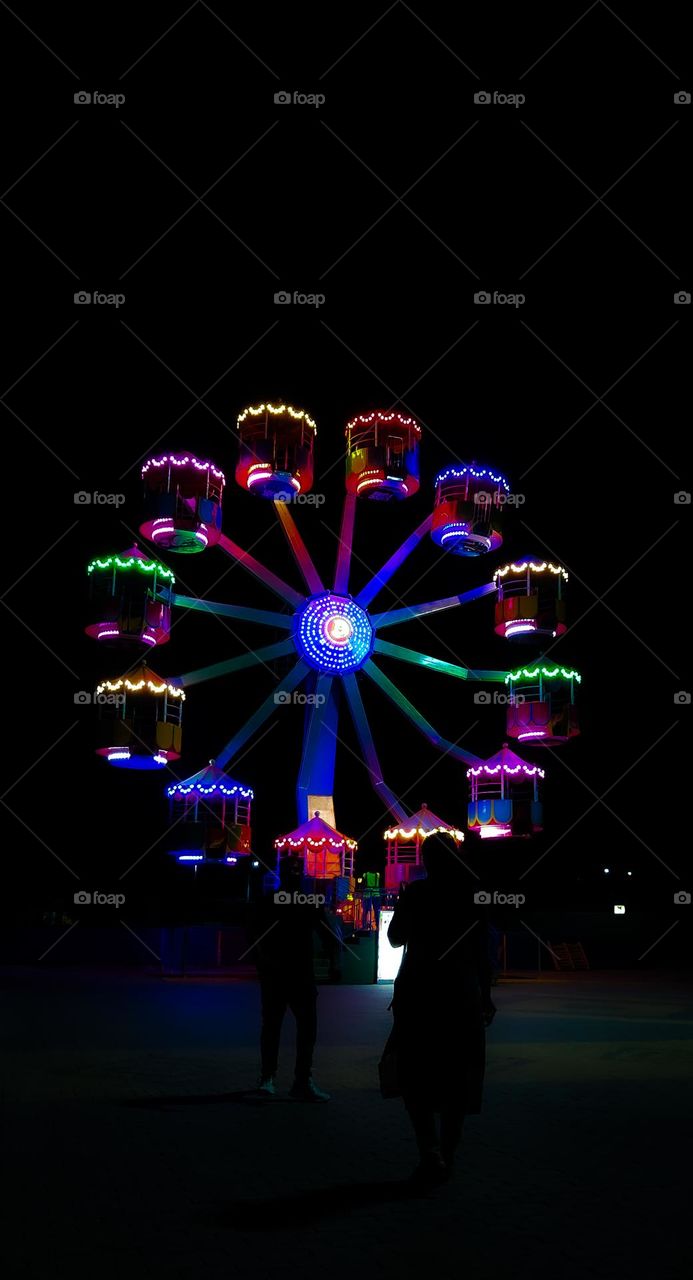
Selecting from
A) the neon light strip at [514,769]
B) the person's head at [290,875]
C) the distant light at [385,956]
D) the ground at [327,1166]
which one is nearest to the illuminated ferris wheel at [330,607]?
the neon light strip at [514,769]

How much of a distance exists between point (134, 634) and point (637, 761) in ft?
69.9

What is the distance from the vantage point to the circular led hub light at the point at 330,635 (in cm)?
2825

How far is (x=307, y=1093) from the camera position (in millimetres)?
8711

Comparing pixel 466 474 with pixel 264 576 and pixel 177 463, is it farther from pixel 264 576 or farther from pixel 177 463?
pixel 177 463

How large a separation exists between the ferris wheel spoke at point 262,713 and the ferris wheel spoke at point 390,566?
7.54ft

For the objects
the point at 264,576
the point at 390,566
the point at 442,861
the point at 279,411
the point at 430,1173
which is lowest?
the point at 430,1173

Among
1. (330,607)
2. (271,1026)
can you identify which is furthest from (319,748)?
(271,1026)

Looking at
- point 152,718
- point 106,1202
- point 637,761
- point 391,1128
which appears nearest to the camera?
point 106,1202

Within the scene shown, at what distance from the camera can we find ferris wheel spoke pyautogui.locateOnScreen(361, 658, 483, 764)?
95.6 feet

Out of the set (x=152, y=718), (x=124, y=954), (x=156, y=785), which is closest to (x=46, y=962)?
(x=124, y=954)

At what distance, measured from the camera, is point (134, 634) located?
25859 millimetres

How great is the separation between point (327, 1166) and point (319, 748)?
22.1m

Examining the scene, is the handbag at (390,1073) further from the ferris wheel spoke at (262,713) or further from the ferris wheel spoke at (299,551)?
the ferris wheel spoke at (299,551)

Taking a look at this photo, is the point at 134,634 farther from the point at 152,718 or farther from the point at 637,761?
the point at 637,761
